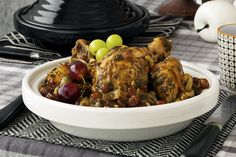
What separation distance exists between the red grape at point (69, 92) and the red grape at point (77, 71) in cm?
2

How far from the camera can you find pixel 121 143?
94 centimetres

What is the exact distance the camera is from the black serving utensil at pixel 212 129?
2.85 ft

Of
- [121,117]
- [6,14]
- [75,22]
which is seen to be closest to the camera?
[121,117]

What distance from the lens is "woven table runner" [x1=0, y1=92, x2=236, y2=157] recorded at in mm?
914

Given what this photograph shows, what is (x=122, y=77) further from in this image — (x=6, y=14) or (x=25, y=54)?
(x=6, y=14)

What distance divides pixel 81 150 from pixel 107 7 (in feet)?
1.69

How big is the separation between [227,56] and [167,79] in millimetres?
275

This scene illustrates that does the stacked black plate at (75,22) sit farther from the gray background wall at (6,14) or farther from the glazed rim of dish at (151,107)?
the gray background wall at (6,14)

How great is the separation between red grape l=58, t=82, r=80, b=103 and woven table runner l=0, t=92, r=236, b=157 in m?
0.06

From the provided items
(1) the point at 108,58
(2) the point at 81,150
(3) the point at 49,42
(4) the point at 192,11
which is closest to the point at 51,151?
(2) the point at 81,150

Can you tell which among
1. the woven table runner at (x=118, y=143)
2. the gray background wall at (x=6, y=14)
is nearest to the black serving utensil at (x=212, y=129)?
the woven table runner at (x=118, y=143)

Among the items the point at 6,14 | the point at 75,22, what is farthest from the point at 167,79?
the point at 6,14

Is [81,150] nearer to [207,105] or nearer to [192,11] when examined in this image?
[207,105]

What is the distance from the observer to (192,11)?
1.72 m
